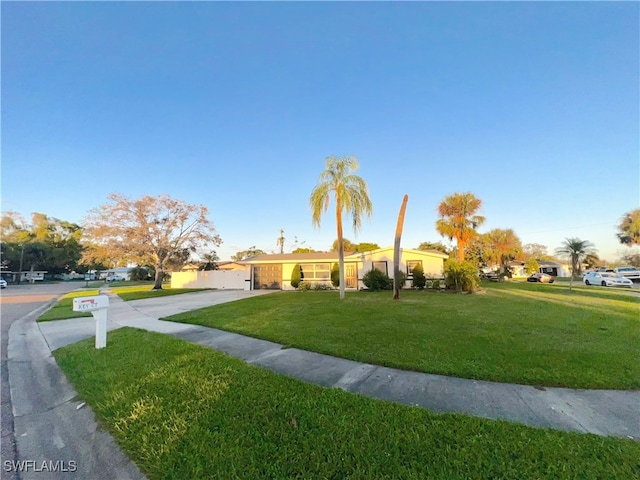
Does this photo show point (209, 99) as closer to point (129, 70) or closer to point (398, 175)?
point (129, 70)

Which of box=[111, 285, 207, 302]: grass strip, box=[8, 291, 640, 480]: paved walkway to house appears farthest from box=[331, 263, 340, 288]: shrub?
box=[8, 291, 640, 480]: paved walkway to house

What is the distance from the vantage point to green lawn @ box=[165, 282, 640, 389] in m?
3.74

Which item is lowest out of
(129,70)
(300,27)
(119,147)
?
(119,147)

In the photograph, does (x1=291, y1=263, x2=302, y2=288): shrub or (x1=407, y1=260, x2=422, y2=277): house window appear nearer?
(x1=407, y1=260, x2=422, y2=277): house window

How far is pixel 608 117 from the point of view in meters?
9.16

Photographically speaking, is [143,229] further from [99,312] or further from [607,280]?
[607,280]

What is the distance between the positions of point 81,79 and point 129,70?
1.47m

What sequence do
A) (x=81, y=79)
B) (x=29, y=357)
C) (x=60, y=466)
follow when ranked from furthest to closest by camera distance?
1. (x=81, y=79)
2. (x=29, y=357)
3. (x=60, y=466)

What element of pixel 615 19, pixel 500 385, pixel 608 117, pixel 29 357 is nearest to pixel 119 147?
pixel 29 357

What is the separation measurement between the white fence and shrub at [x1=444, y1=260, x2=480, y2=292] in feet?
49.3

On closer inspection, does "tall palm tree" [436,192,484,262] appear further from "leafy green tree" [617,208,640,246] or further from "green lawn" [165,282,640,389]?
"leafy green tree" [617,208,640,246]

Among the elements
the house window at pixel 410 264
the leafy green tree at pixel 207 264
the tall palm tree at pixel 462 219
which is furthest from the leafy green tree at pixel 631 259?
the leafy green tree at pixel 207 264

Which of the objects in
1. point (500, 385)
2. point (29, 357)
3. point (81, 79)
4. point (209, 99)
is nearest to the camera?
point (500, 385)

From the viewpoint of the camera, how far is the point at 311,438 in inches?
88.0
